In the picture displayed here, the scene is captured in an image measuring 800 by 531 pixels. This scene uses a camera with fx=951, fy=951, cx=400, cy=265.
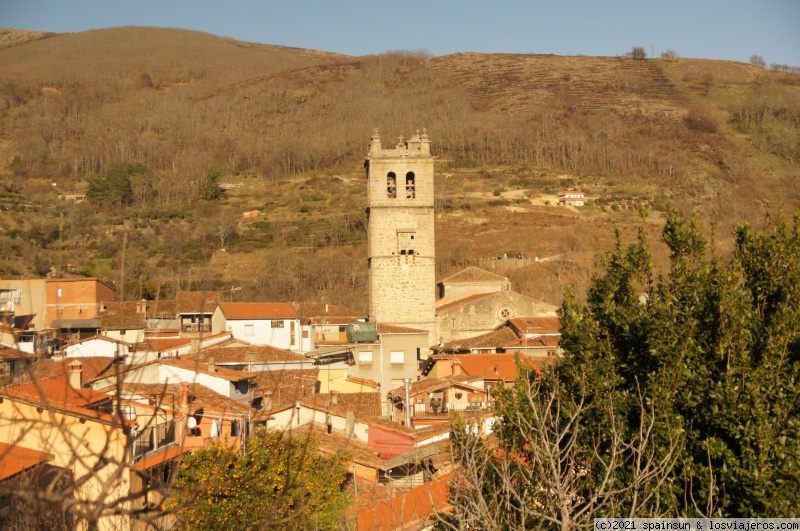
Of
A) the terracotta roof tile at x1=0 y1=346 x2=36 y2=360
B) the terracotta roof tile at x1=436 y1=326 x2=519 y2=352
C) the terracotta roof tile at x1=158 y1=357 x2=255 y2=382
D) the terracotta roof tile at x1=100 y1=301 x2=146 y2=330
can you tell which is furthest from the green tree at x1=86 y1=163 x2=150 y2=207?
the terracotta roof tile at x1=0 y1=346 x2=36 y2=360

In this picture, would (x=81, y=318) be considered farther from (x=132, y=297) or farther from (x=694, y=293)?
(x=694, y=293)

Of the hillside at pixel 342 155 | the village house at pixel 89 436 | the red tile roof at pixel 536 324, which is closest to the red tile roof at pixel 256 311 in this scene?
the hillside at pixel 342 155

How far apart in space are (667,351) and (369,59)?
6324 inches

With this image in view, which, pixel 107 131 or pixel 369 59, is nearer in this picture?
pixel 107 131

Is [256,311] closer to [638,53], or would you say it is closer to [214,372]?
[214,372]

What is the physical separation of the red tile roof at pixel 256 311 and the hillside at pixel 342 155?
6.84m

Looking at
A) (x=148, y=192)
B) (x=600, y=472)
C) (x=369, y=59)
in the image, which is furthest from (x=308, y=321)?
(x=369, y=59)

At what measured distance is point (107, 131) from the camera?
388 feet

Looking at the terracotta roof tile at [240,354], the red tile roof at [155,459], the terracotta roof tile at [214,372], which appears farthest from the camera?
the terracotta roof tile at [240,354]

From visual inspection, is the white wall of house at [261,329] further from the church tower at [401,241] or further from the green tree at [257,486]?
the green tree at [257,486]

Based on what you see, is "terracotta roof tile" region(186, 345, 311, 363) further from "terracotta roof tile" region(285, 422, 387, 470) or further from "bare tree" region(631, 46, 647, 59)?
"bare tree" region(631, 46, 647, 59)

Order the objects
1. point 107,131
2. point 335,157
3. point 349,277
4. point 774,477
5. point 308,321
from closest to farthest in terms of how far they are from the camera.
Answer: point 774,477
point 308,321
point 349,277
point 335,157
point 107,131

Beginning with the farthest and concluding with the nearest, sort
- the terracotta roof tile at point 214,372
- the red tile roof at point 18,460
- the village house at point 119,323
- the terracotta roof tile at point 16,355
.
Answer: the village house at point 119,323, the terracotta roof tile at point 214,372, the red tile roof at point 18,460, the terracotta roof tile at point 16,355

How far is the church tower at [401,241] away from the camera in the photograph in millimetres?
37125
